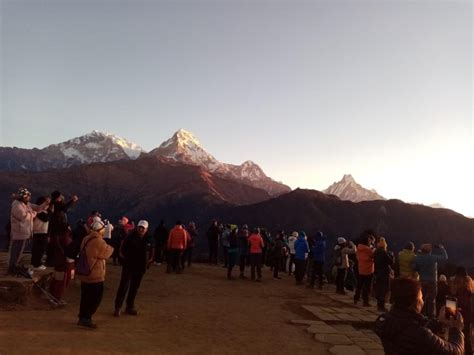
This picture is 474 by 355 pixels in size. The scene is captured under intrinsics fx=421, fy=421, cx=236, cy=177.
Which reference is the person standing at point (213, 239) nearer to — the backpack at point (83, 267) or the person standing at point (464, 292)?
the person standing at point (464, 292)

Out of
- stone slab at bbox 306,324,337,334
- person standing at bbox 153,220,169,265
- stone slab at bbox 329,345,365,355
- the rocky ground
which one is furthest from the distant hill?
stone slab at bbox 329,345,365,355

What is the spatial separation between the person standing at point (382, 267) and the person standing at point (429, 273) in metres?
0.93

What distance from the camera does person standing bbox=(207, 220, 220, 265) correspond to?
18383mm

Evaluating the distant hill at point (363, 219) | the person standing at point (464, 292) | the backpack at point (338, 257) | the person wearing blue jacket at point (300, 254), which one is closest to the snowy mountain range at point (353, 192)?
the distant hill at point (363, 219)

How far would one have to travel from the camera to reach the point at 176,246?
14.6m

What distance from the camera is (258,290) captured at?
13.0 m

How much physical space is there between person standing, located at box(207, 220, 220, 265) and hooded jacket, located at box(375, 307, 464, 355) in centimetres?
1477

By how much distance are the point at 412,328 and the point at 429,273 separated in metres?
7.19

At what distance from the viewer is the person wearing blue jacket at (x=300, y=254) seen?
14.3m

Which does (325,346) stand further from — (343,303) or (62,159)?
(62,159)

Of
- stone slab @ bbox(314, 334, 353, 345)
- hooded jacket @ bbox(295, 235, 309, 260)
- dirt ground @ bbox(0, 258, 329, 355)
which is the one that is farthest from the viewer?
hooded jacket @ bbox(295, 235, 309, 260)

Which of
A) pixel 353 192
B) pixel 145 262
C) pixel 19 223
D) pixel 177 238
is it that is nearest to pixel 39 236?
pixel 19 223

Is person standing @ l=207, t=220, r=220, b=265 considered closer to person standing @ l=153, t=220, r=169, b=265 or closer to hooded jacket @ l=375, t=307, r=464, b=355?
person standing @ l=153, t=220, r=169, b=265

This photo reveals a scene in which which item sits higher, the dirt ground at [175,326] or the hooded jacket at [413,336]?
the hooded jacket at [413,336]
